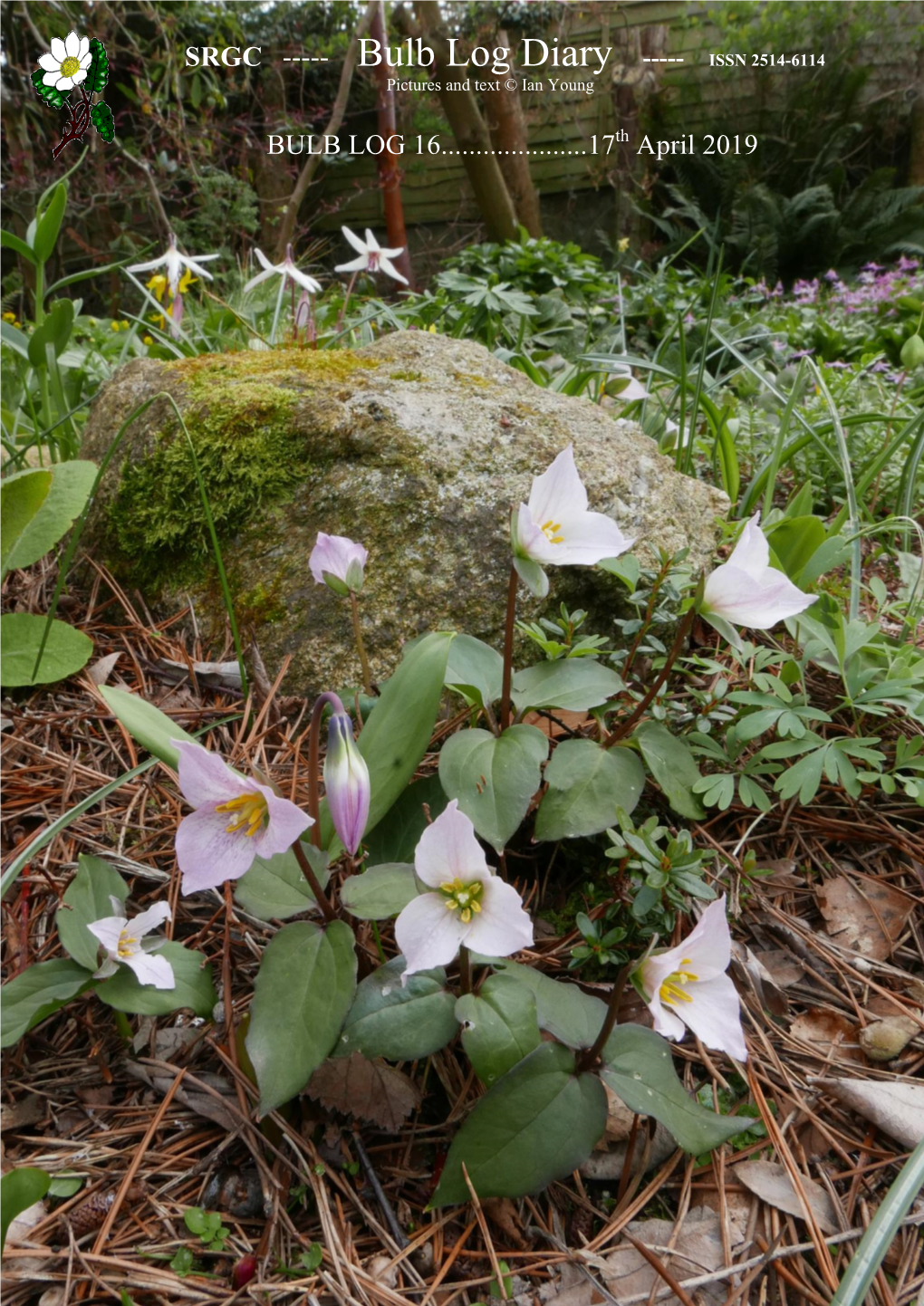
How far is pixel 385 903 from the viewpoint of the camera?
1.00 meters

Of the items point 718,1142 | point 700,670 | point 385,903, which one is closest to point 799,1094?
point 718,1142

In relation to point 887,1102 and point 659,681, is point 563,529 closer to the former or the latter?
point 659,681

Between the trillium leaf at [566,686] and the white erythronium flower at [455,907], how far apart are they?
40 cm

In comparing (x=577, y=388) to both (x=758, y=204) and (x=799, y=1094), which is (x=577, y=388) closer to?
(x=799, y=1094)

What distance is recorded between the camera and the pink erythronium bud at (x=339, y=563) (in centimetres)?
126

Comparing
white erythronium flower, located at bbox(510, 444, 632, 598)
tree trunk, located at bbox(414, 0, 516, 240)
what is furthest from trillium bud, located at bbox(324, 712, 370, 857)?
tree trunk, located at bbox(414, 0, 516, 240)

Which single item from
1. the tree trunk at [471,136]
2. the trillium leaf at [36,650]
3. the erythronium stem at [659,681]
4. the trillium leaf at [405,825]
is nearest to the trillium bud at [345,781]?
the trillium leaf at [405,825]

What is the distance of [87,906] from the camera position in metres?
1.11

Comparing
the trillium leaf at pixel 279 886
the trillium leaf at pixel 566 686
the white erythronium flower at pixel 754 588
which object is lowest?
the trillium leaf at pixel 279 886

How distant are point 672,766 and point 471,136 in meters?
8.29

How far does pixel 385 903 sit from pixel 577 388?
2247mm

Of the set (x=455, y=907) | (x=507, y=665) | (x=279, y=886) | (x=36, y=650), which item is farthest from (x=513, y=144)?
(x=455, y=907)

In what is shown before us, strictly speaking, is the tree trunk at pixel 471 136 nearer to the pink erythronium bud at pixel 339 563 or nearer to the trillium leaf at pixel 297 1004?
the pink erythronium bud at pixel 339 563

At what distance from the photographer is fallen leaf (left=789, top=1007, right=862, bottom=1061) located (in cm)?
117
